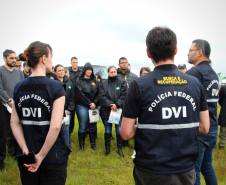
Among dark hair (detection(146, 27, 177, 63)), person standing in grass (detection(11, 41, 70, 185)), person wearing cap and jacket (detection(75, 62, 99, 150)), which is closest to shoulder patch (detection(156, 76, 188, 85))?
dark hair (detection(146, 27, 177, 63))

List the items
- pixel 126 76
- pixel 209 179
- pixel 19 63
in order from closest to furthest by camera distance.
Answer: pixel 209 179, pixel 19 63, pixel 126 76

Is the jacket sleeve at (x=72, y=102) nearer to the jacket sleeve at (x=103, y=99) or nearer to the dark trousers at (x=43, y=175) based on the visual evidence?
the jacket sleeve at (x=103, y=99)

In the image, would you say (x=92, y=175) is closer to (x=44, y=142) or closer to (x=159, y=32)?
(x=44, y=142)

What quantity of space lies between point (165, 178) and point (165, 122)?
1.53 ft

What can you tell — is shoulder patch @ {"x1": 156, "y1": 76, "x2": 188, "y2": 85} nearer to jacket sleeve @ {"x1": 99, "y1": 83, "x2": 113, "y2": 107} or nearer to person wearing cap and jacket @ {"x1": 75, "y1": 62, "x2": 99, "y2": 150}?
jacket sleeve @ {"x1": 99, "y1": 83, "x2": 113, "y2": 107}

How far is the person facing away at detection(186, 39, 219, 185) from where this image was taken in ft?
8.43

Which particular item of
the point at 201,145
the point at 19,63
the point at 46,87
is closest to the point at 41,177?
the point at 46,87

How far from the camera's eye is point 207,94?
260cm

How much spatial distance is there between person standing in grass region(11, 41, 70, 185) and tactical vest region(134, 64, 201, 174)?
830 mm

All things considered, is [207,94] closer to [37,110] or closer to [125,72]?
[37,110]

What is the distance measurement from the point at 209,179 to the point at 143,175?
1.81 m

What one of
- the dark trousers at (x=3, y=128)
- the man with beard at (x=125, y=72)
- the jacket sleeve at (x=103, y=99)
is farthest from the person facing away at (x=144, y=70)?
the dark trousers at (x=3, y=128)

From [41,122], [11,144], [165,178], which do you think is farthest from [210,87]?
[11,144]

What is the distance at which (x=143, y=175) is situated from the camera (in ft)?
4.97
